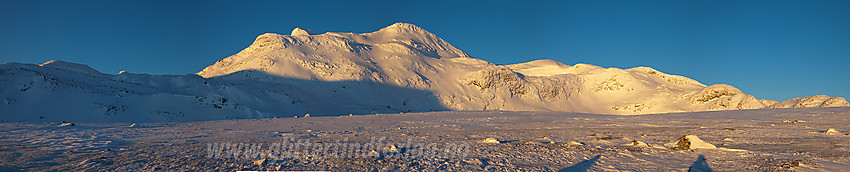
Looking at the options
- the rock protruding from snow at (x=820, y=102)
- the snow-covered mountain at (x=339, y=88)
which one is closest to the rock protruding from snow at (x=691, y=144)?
the snow-covered mountain at (x=339, y=88)

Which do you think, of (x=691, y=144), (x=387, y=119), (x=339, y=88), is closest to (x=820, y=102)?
(x=387, y=119)

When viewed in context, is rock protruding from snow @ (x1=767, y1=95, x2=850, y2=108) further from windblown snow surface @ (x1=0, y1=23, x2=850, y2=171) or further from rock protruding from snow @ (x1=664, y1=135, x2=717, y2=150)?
rock protruding from snow @ (x1=664, y1=135, x2=717, y2=150)

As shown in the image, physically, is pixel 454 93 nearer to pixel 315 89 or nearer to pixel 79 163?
pixel 315 89

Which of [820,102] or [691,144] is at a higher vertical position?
[820,102]

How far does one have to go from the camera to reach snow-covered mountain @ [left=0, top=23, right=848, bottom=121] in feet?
71.7

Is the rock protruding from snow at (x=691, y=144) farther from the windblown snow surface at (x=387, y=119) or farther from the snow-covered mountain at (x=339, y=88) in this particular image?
the snow-covered mountain at (x=339, y=88)

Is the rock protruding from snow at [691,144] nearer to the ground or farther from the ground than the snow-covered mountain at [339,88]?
nearer to the ground

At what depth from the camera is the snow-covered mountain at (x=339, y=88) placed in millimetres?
21859

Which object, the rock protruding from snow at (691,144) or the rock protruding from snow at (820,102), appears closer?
the rock protruding from snow at (691,144)

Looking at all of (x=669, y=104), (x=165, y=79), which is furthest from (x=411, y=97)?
(x=669, y=104)

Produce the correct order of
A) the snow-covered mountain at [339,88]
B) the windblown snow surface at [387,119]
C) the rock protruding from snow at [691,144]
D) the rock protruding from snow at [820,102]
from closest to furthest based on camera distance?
1. the windblown snow surface at [387,119]
2. the rock protruding from snow at [691,144]
3. the snow-covered mountain at [339,88]
4. the rock protruding from snow at [820,102]

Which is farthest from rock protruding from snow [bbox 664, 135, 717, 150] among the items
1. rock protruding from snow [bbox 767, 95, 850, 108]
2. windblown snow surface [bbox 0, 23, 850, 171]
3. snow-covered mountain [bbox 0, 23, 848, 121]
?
rock protruding from snow [bbox 767, 95, 850, 108]

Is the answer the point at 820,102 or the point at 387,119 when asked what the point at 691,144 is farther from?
the point at 820,102

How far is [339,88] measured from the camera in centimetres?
5294
